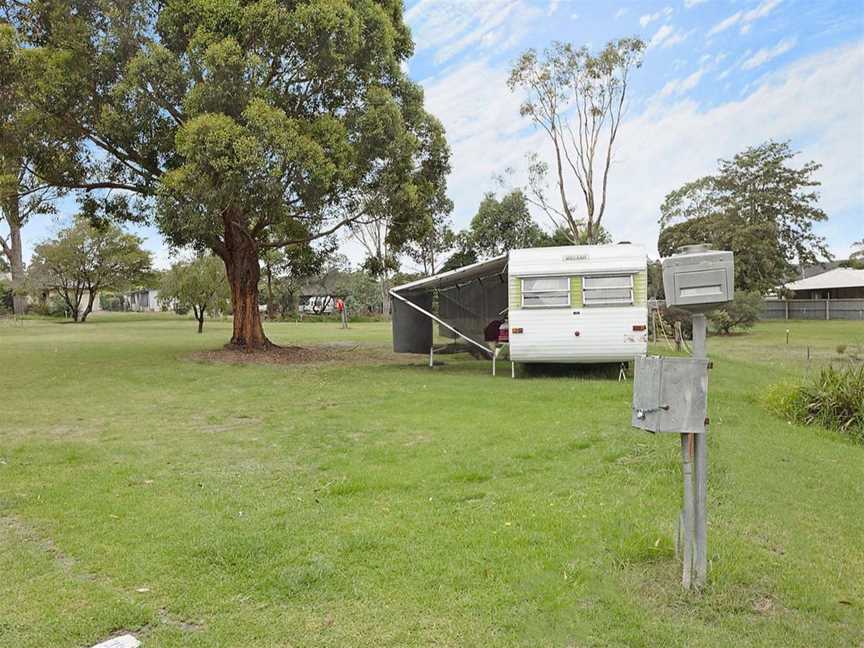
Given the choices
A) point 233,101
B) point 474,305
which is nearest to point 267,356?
point 474,305

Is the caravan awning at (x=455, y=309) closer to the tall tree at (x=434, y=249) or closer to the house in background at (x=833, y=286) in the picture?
the tall tree at (x=434, y=249)

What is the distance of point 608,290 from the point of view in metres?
11.5

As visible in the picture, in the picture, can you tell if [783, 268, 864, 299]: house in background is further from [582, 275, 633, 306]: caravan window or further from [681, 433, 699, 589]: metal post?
[681, 433, 699, 589]: metal post

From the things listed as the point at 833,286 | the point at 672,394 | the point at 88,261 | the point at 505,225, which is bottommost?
the point at 672,394

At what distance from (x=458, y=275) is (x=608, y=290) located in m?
3.34

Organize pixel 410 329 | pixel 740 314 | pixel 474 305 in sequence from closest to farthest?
pixel 410 329 < pixel 474 305 < pixel 740 314

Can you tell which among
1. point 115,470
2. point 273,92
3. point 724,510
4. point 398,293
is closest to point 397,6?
point 273,92

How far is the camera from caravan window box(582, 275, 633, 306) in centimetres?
1146

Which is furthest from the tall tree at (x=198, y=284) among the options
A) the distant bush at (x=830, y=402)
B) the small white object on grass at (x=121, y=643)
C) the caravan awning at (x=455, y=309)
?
the small white object on grass at (x=121, y=643)

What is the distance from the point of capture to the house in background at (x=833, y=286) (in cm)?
4272

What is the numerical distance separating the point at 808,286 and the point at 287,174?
44.1 meters

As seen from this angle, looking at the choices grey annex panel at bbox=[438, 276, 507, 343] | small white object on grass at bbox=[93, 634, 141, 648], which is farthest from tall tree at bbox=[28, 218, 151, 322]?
small white object on grass at bbox=[93, 634, 141, 648]

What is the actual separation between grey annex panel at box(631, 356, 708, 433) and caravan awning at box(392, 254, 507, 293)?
9.90m

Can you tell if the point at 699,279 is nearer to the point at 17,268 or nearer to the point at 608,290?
the point at 608,290
